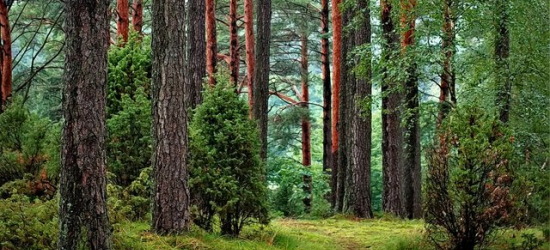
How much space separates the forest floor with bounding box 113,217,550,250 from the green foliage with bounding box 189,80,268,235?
14.7 inches

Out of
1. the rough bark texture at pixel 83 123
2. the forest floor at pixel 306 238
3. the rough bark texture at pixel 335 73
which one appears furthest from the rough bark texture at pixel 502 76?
the rough bark texture at pixel 335 73

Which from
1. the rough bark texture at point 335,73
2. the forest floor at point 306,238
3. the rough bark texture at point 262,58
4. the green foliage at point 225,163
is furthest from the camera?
the rough bark texture at point 335,73

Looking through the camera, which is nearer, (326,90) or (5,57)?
(5,57)

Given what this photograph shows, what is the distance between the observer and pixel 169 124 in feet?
23.2

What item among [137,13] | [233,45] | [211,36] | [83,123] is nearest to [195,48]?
[137,13]

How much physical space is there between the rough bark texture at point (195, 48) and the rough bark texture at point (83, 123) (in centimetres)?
634

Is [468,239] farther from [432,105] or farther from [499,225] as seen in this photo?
[432,105]

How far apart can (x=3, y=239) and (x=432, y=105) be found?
657 cm

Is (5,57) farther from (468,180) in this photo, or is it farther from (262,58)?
(468,180)

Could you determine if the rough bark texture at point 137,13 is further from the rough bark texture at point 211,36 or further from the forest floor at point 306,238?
the forest floor at point 306,238

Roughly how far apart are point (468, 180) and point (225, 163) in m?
3.12

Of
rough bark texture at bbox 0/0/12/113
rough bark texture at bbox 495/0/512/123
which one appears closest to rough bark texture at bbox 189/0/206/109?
rough bark texture at bbox 0/0/12/113

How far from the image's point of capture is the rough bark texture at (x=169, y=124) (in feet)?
23.2

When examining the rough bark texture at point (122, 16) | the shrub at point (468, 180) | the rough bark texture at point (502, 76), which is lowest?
the shrub at point (468, 180)
